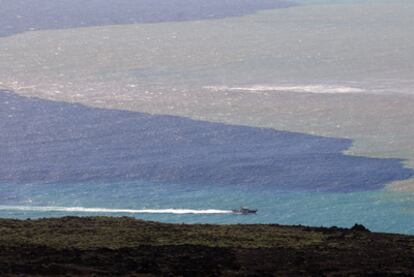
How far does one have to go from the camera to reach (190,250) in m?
24.6

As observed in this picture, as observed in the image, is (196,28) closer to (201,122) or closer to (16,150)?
(201,122)

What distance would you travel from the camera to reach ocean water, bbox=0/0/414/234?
153 ft

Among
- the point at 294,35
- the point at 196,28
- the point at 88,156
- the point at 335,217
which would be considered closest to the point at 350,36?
the point at 294,35

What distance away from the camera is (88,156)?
180 ft

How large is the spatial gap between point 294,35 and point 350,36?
4.09m

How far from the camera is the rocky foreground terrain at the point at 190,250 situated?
23031 mm

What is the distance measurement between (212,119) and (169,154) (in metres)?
8.39

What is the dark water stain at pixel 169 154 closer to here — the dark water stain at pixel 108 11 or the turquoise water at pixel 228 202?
the turquoise water at pixel 228 202

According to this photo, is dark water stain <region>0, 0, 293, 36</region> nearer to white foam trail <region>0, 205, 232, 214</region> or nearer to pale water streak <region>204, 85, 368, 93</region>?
pale water streak <region>204, 85, 368, 93</region>

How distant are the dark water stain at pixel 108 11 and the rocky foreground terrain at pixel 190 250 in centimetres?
7281

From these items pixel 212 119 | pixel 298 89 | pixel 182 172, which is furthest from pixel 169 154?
pixel 298 89

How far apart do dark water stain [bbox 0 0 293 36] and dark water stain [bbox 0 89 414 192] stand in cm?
3844

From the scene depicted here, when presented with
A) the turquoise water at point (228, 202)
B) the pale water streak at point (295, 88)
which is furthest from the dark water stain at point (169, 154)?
the pale water streak at point (295, 88)

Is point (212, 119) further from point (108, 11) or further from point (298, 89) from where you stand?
point (108, 11)
